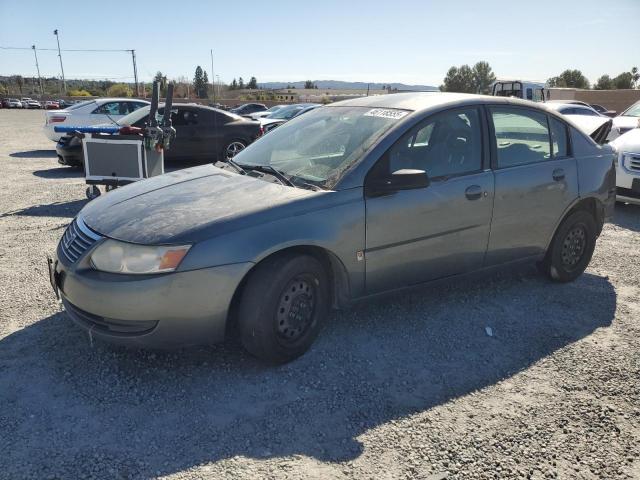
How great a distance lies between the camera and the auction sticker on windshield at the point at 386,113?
146 inches

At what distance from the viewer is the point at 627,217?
7566 mm

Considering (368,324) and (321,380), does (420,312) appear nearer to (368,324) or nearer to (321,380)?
(368,324)

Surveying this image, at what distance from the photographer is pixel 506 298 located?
441 cm

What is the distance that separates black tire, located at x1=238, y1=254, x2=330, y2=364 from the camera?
300cm

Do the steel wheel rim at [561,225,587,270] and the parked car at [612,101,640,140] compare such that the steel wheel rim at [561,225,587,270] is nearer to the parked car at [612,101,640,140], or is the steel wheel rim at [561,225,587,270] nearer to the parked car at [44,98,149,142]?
the parked car at [612,101,640,140]

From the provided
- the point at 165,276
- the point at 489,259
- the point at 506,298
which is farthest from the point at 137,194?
the point at 506,298

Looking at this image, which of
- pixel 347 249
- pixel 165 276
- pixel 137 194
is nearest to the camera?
pixel 165 276

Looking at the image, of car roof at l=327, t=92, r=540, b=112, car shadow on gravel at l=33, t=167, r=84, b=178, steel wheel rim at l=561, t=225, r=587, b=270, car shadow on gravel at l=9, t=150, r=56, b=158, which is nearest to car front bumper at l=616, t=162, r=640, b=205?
steel wheel rim at l=561, t=225, r=587, b=270

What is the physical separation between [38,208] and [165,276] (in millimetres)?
5520

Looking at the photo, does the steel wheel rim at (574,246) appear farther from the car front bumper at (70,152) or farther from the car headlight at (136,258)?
the car front bumper at (70,152)

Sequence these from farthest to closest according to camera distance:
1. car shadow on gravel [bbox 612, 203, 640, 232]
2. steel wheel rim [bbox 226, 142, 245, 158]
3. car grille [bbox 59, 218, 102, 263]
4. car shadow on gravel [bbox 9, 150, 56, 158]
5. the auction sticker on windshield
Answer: car shadow on gravel [bbox 9, 150, 56, 158], steel wheel rim [bbox 226, 142, 245, 158], car shadow on gravel [bbox 612, 203, 640, 232], the auction sticker on windshield, car grille [bbox 59, 218, 102, 263]

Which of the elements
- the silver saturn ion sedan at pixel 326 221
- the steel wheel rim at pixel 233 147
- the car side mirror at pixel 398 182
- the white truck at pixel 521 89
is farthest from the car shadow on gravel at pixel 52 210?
the white truck at pixel 521 89

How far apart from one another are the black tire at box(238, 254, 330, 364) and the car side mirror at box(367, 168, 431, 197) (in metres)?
0.62

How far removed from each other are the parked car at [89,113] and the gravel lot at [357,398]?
9773 millimetres
